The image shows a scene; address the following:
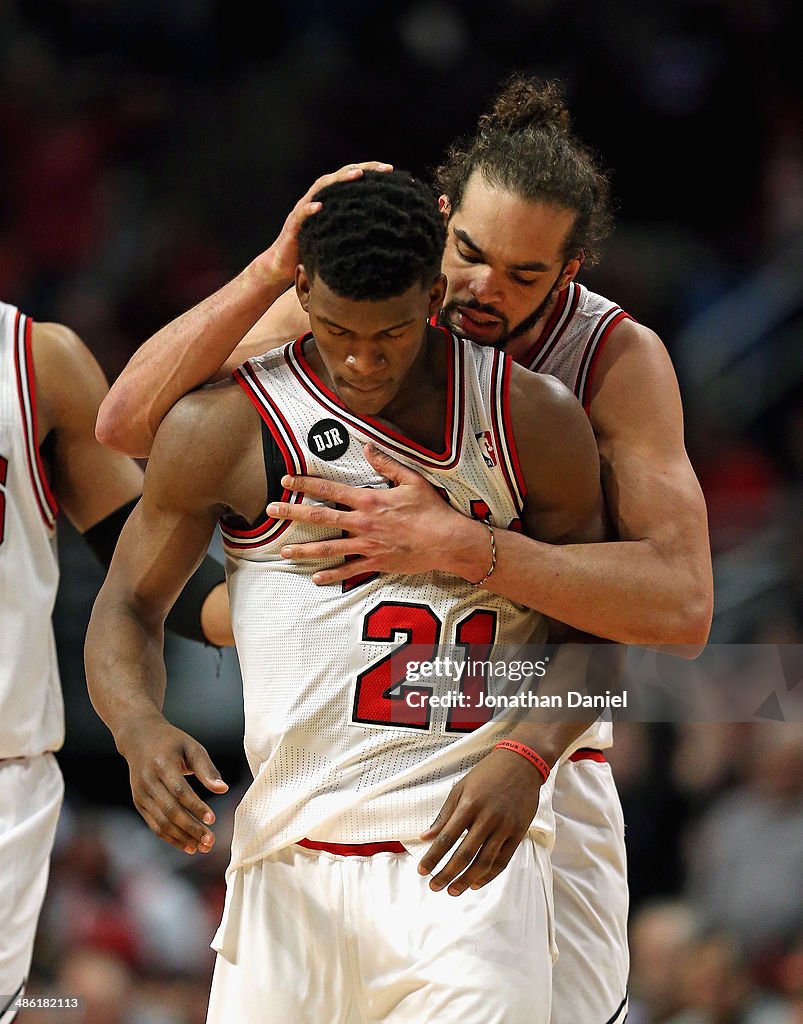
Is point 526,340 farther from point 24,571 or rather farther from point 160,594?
point 24,571

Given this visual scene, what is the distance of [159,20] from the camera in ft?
24.7

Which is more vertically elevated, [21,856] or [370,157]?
[370,157]

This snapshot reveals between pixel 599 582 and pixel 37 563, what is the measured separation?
1479 millimetres

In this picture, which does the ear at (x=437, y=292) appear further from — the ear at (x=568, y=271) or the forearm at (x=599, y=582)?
the ear at (x=568, y=271)

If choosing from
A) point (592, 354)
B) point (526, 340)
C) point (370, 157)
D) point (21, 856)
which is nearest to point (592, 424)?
point (592, 354)

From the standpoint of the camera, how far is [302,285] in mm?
2430

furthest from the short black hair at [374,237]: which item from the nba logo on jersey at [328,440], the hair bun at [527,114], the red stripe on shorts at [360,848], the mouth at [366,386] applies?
the red stripe on shorts at [360,848]

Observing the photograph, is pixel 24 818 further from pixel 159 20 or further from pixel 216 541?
pixel 159 20

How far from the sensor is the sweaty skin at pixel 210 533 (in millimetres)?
2301

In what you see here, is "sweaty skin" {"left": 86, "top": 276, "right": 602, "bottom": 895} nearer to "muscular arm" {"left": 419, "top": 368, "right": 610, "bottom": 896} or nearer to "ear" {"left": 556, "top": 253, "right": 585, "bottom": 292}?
"muscular arm" {"left": 419, "top": 368, "right": 610, "bottom": 896}

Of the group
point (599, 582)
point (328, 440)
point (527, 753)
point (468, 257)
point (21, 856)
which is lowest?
point (21, 856)

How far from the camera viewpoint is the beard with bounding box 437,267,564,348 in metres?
2.83

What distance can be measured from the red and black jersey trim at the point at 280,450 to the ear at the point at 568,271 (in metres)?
0.78

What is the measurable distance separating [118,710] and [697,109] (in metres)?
5.95
